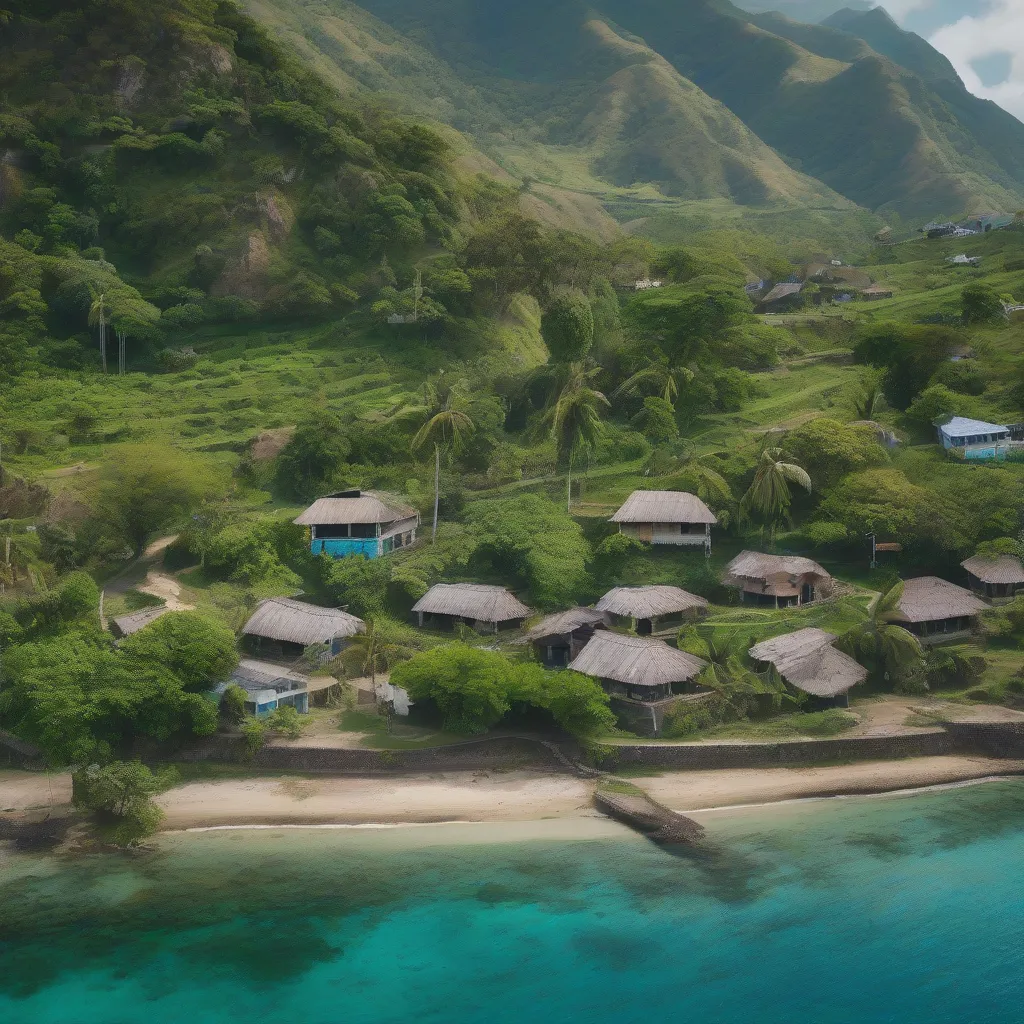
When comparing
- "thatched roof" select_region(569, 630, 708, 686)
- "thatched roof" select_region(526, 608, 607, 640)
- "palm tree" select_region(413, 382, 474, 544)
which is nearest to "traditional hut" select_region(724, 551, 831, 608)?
"thatched roof" select_region(526, 608, 607, 640)

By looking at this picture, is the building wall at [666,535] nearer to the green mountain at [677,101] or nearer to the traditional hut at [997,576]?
the traditional hut at [997,576]

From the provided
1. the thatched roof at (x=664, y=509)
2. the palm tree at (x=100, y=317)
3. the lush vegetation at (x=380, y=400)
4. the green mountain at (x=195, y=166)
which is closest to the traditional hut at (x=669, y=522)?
the thatched roof at (x=664, y=509)

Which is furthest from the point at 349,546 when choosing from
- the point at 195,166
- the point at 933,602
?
the point at 195,166

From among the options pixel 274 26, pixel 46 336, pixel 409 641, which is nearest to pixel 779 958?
pixel 409 641

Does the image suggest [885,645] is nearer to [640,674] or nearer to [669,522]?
[640,674]

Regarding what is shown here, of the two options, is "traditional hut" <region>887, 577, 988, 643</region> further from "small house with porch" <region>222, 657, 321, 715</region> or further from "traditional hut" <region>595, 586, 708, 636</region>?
"small house with porch" <region>222, 657, 321, 715</region>

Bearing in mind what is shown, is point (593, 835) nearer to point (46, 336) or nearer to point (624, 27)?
point (46, 336)
